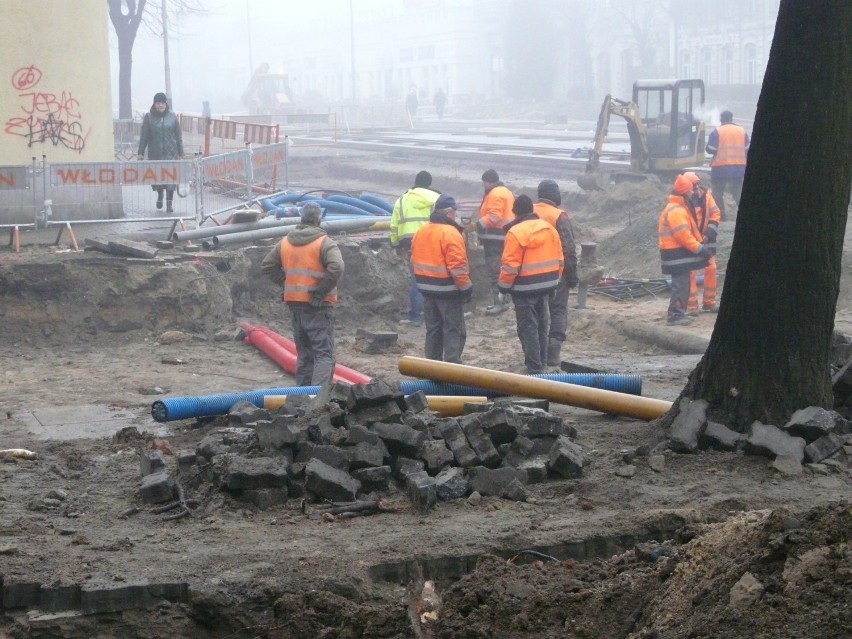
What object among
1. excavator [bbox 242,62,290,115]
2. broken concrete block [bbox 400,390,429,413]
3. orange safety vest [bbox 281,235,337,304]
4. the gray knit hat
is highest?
excavator [bbox 242,62,290,115]

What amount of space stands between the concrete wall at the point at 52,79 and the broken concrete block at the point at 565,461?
11915mm

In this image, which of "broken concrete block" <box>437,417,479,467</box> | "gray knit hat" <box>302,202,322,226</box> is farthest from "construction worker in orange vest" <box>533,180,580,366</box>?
"broken concrete block" <box>437,417,479,467</box>

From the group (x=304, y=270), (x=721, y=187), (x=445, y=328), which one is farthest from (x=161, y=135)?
(x=721, y=187)

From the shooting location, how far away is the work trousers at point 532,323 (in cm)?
1117

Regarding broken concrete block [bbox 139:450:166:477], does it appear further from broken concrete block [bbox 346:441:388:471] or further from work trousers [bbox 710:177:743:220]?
work trousers [bbox 710:177:743:220]

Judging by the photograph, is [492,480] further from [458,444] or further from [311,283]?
[311,283]

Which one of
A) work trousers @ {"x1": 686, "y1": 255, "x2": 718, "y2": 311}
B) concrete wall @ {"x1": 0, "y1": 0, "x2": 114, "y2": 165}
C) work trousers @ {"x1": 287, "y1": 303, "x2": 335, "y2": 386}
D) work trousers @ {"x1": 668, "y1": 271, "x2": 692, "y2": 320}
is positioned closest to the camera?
work trousers @ {"x1": 287, "y1": 303, "x2": 335, "y2": 386}

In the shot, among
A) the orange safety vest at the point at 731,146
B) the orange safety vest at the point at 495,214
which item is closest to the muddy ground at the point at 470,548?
the orange safety vest at the point at 495,214

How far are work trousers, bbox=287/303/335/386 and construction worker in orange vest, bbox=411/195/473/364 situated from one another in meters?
1.46

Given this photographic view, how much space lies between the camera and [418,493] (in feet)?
20.5

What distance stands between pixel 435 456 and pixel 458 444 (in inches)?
6.7

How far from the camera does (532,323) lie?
11.3 m

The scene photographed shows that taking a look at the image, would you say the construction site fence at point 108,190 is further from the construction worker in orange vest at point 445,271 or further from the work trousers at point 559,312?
the work trousers at point 559,312

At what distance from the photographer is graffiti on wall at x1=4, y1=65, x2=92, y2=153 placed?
51.6 ft
